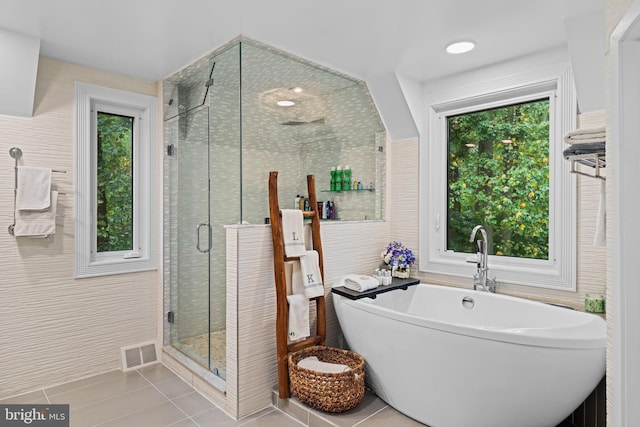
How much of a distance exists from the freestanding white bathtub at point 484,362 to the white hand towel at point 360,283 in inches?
3.9

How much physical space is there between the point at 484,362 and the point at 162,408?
1938 mm

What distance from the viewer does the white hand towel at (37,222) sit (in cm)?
251

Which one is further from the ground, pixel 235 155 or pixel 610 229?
pixel 235 155

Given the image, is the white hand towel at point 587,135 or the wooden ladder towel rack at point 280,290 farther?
the wooden ladder towel rack at point 280,290

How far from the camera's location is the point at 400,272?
3.02 metres

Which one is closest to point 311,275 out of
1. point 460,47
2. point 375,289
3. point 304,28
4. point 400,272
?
point 375,289

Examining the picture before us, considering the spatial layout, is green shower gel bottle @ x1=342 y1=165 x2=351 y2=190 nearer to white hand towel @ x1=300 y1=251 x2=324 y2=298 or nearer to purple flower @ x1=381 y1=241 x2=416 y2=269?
purple flower @ x1=381 y1=241 x2=416 y2=269

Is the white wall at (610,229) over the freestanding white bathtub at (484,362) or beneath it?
over

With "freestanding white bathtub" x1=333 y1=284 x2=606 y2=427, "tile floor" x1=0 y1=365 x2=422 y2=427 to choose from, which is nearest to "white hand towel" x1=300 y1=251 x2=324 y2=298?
"freestanding white bathtub" x1=333 y1=284 x2=606 y2=427

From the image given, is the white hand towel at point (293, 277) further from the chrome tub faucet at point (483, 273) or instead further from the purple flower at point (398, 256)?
the chrome tub faucet at point (483, 273)

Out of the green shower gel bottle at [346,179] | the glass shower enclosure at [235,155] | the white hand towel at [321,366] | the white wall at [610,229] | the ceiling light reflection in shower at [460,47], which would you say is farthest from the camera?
the green shower gel bottle at [346,179]

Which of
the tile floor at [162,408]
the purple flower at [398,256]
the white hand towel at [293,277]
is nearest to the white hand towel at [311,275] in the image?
the white hand towel at [293,277]

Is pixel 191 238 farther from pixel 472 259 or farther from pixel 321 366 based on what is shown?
pixel 472 259

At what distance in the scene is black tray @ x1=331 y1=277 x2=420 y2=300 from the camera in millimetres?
2492
